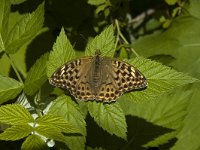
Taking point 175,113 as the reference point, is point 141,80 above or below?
above

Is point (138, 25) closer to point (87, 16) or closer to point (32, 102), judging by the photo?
point (87, 16)

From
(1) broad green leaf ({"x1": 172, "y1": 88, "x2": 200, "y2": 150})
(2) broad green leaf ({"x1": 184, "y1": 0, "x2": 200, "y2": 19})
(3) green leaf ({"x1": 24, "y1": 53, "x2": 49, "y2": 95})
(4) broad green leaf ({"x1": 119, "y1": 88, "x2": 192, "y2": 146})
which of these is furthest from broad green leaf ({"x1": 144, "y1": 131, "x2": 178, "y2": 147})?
(2) broad green leaf ({"x1": 184, "y1": 0, "x2": 200, "y2": 19})

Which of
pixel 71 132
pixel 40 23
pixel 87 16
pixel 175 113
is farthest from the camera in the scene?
pixel 87 16

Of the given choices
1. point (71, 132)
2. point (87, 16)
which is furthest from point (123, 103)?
point (87, 16)

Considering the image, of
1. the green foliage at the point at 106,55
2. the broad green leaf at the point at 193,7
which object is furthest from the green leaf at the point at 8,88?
the broad green leaf at the point at 193,7

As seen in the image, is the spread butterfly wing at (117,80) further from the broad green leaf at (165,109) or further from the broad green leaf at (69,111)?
the broad green leaf at (165,109)

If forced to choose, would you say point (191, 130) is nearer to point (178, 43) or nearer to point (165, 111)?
point (165, 111)

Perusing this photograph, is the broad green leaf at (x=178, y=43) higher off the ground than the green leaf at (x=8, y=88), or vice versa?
the green leaf at (x=8, y=88)
